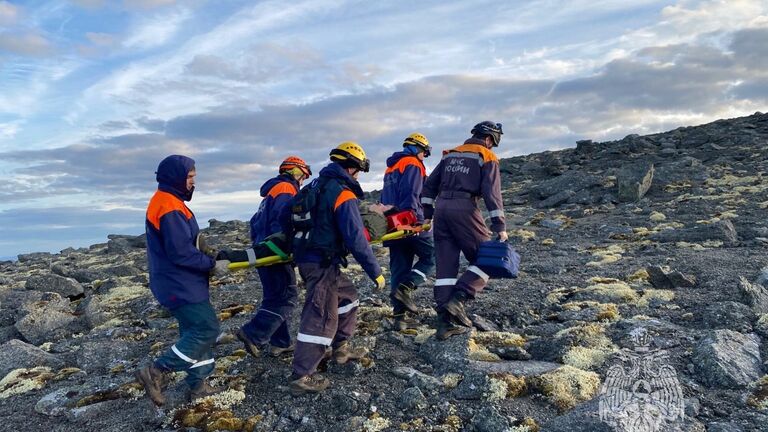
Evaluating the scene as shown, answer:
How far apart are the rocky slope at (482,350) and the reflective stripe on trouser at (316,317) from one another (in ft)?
1.55

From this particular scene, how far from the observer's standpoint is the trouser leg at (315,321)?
7113 mm

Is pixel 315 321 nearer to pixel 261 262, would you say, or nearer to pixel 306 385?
pixel 306 385

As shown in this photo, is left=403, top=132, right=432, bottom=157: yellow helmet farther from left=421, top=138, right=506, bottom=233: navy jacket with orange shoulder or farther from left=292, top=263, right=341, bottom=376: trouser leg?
left=292, top=263, right=341, bottom=376: trouser leg

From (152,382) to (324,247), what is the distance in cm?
272

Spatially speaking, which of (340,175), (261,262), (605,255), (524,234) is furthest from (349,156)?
(524,234)

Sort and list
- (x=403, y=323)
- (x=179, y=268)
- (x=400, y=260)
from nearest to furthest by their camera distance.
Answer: (x=179, y=268) → (x=403, y=323) → (x=400, y=260)

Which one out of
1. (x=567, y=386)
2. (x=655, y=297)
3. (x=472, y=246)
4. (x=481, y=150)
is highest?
(x=481, y=150)

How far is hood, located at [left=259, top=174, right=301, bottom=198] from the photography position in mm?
8242

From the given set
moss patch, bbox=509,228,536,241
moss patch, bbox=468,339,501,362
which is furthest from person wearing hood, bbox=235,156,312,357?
moss patch, bbox=509,228,536,241

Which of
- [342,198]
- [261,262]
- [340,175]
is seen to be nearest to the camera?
[342,198]

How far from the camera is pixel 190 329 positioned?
6.91 meters

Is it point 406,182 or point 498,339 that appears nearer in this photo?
point 498,339

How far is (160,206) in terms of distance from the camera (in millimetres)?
6566

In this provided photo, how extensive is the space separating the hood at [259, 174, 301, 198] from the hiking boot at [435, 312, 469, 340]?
3.02 metres
